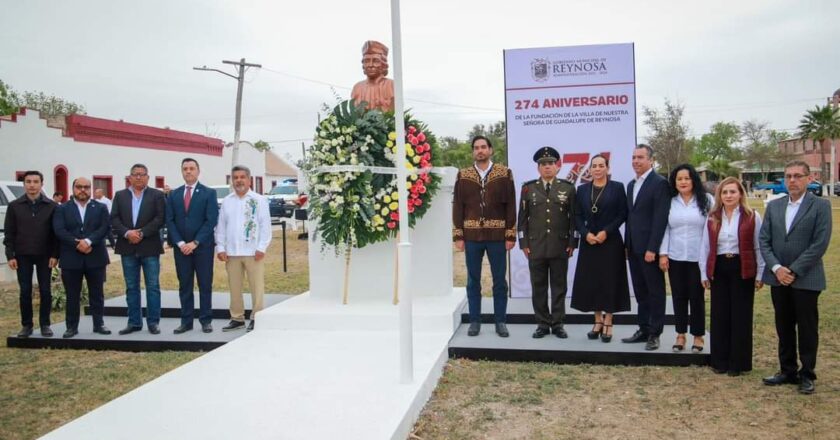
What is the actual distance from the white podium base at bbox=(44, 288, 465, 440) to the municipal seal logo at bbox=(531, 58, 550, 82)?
2941 millimetres

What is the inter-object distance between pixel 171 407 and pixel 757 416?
12.0 ft

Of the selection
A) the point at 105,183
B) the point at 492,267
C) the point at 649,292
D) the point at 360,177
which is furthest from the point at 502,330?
the point at 105,183

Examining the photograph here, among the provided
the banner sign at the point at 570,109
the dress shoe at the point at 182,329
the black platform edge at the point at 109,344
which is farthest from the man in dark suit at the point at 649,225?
the dress shoe at the point at 182,329

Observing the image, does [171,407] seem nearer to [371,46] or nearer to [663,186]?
[663,186]

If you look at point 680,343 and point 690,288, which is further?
point 680,343

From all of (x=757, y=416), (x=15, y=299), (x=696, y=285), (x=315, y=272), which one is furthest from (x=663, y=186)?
(x=15, y=299)

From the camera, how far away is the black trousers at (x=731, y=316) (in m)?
4.71

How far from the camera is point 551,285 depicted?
561cm

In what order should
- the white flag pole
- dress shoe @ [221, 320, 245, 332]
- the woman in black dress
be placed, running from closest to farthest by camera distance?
the white flag pole, the woman in black dress, dress shoe @ [221, 320, 245, 332]

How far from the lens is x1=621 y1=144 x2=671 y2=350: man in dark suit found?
507 cm

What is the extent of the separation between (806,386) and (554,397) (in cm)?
173

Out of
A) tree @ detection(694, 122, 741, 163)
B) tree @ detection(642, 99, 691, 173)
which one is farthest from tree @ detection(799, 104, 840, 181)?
tree @ detection(642, 99, 691, 173)

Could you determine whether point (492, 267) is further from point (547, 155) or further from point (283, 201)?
point (283, 201)

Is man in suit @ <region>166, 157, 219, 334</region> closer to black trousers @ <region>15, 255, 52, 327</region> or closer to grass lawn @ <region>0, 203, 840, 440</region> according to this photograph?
grass lawn @ <region>0, 203, 840, 440</region>
